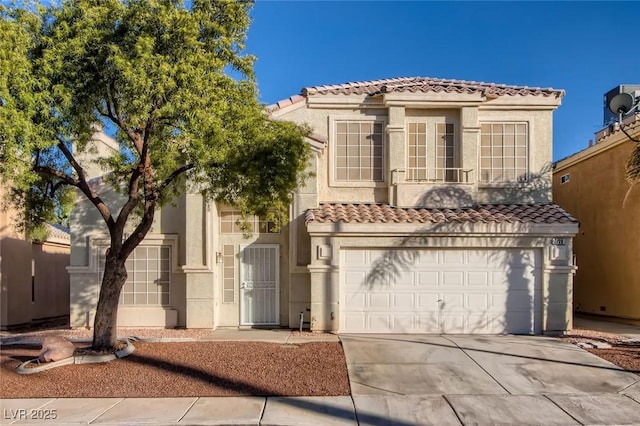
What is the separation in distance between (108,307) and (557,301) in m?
10.2

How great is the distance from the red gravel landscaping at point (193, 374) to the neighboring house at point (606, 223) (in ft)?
31.1

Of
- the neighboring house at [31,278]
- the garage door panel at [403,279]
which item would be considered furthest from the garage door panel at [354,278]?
the neighboring house at [31,278]

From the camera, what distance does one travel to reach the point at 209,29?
327 inches

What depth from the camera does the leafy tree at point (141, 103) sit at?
24.3 feet

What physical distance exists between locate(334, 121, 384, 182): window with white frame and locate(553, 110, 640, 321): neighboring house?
277 inches

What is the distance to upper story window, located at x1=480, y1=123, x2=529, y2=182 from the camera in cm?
1302

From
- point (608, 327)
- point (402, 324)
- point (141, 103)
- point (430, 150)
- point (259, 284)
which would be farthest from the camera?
point (430, 150)

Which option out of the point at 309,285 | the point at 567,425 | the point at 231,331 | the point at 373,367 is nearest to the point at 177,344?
the point at 231,331

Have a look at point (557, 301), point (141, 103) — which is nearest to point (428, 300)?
point (557, 301)

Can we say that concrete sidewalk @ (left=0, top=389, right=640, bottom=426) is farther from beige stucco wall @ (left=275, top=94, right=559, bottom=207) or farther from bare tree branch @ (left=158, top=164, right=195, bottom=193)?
beige stucco wall @ (left=275, top=94, right=559, bottom=207)

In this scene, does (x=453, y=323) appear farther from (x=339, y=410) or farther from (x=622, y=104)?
(x=622, y=104)

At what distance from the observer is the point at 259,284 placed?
12.2 metres

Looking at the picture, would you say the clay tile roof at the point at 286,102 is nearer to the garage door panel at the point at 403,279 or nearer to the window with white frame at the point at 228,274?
the window with white frame at the point at 228,274

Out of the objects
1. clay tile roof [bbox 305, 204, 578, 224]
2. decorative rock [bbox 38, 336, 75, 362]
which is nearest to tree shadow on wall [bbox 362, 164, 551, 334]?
clay tile roof [bbox 305, 204, 578, 224]
